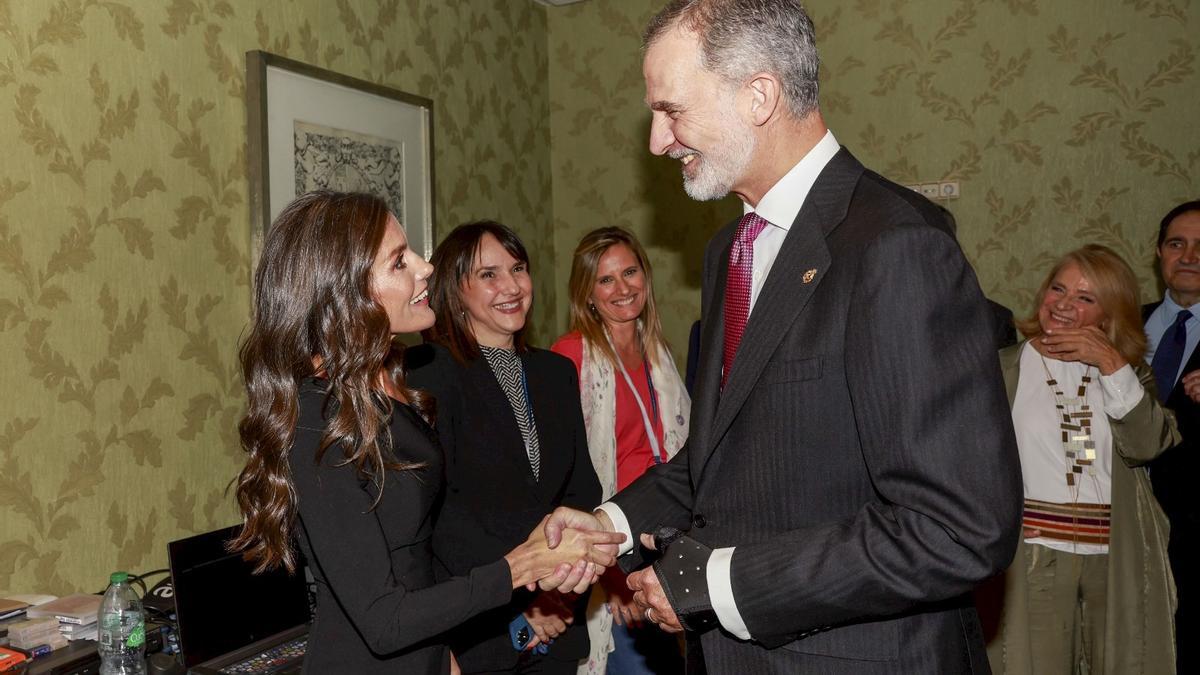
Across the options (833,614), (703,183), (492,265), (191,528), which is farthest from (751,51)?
(191,528)

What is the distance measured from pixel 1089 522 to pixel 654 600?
222cm

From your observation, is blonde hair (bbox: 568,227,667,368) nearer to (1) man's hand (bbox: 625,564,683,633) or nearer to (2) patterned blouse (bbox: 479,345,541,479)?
(2) patterned blouse (bbox: 479,345,541,479)

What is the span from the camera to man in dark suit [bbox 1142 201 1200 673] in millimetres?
3156

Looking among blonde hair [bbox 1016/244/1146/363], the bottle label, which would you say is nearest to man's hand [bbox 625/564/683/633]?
the bottle label

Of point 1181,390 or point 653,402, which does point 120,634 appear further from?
point 1181,390

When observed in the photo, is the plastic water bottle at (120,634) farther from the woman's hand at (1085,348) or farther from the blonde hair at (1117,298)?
the blonde hair at (1117,298)

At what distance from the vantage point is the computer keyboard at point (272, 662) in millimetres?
2166

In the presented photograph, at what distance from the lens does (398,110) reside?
3662 mm

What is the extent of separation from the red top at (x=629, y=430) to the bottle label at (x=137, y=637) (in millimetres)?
1589

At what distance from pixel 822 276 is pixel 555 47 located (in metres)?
3.95

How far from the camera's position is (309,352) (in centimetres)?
165

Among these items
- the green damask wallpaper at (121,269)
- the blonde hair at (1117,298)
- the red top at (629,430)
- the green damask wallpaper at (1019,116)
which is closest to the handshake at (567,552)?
the red top at (629,430)

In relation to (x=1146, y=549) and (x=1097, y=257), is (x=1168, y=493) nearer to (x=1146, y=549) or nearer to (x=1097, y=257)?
(x=1146, y=549)

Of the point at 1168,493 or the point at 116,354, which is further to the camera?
the point at 1168,493
